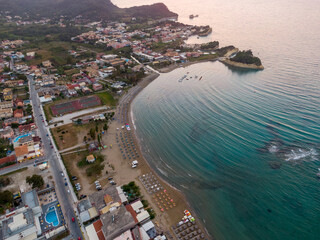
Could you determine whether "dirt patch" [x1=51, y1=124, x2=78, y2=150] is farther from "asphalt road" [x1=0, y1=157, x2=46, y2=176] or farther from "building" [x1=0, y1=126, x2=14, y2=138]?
"building" [x1=0, y1=126, x2=14, y2=138]

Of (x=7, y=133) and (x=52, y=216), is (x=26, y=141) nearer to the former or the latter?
(x=7, y=133)

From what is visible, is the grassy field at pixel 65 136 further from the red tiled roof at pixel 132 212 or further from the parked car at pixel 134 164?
the red tiled roof at pixel 132 212

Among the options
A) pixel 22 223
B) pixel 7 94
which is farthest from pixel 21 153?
pixel 7 94

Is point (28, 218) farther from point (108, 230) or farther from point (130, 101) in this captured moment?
point (130, 101)

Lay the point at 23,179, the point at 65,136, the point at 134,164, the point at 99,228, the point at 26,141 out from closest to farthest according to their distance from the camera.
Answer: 1. the point at 99,228
2. the point at 23,179
3. the point at 134,164
4. the point at 26,141
5. the point at 65,136

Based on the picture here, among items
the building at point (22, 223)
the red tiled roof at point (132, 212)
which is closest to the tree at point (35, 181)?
the building at point (22, 223)

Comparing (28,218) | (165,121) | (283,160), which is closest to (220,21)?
(165,121)
